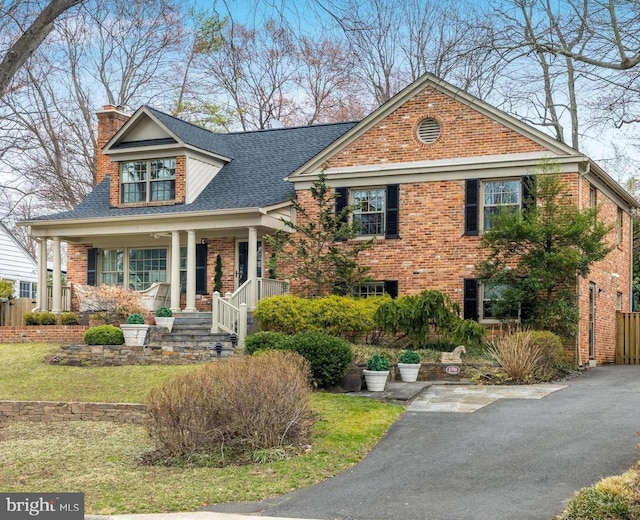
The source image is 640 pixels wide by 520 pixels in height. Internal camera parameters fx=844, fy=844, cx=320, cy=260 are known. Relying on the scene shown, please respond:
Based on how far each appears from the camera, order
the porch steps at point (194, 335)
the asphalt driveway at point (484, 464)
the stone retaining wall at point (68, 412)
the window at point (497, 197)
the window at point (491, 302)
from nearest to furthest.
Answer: the asphalt driveway at point (484, 464), the stone retaining wall at point (68, 412), the window at point (491, 302), the porch steps at point (194, 335), the window at point (497, 197)

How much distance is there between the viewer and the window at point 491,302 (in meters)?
19.8

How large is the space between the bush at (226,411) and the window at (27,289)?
26.4 metres

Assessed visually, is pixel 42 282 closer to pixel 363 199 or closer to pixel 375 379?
pixel 363 199

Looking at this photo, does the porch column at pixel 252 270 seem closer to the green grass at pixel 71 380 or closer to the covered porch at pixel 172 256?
the covered porch at pixel 172 256

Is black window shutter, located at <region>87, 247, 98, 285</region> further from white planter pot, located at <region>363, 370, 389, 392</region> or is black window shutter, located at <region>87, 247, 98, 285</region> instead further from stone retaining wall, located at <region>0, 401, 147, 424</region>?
white planter pot, located at <region>363, 370, 389, 392</region>

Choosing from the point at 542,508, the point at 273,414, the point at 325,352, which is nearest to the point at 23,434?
the point at 273,414

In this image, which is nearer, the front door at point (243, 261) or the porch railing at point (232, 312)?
the porch railing at point (232, 312)

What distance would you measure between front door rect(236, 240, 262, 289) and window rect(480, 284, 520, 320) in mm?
6541

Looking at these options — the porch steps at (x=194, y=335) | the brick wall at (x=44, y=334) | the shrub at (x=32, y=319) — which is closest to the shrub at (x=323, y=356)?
the porch steps at (x=194, y=335)

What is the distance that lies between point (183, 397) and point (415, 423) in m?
3.82

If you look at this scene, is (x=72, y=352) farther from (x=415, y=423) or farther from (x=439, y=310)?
(x=415, y=423)

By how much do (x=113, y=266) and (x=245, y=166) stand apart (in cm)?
511

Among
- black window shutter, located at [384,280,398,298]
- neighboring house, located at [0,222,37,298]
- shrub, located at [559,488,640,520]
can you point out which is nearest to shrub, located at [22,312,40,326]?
black window shutter, located at [384,280,398,298]

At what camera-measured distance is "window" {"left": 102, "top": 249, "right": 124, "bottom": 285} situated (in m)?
25.9
